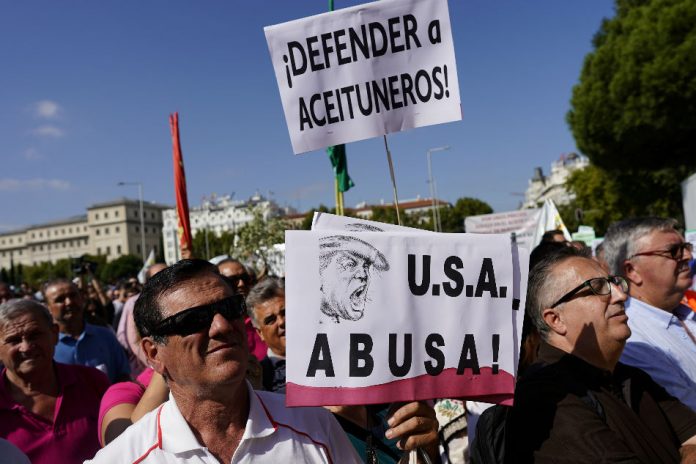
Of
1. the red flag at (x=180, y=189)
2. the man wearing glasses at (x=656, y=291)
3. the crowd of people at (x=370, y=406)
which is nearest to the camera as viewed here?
the crowd of people at (x=370, y=406)

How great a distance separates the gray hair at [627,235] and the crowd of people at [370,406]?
10 mm

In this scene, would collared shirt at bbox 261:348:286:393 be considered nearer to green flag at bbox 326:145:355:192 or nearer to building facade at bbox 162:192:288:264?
green flag at bbox 326:145:355:192

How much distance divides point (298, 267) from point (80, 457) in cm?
231

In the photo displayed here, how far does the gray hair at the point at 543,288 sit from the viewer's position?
2.74 metres

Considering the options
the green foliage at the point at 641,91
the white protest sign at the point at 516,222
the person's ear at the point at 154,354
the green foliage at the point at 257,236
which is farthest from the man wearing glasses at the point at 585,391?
the green foliage at the point at 257,236

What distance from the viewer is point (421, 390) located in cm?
202

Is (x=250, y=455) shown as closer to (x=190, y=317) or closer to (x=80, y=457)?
(x=190, y=317)

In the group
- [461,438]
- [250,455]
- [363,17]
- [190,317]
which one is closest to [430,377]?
[250,455]

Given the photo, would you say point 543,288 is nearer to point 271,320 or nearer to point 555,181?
point 271,320

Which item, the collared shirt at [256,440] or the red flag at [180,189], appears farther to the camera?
the red flag at [180,189]

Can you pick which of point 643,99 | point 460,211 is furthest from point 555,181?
point 643,99

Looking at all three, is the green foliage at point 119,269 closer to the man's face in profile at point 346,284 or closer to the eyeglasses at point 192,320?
the eyeglasses at point 192,320

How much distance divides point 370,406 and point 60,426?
2067 mm

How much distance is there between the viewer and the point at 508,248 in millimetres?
2117
